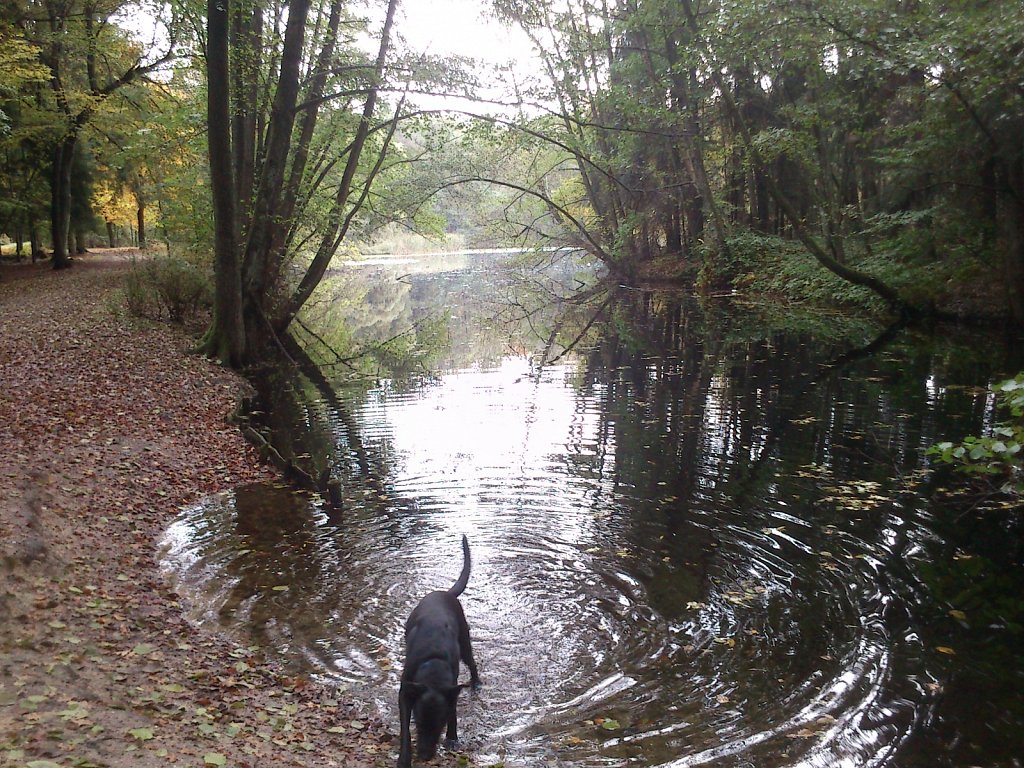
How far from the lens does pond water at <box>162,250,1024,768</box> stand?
17.2 feet

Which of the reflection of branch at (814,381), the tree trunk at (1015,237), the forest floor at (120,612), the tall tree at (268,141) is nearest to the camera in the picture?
the forest floor at (120,612)

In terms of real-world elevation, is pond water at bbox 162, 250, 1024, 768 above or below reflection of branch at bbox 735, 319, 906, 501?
below

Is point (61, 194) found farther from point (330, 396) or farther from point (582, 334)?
point (582, 334)

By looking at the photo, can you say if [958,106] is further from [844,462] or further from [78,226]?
[78,226]

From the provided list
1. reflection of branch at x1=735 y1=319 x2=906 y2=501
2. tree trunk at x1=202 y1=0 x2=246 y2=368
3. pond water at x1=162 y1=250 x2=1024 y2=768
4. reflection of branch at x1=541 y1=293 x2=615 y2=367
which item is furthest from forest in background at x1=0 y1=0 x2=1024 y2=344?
pond water at x1=162 y1=250 x2=1024 y2=768

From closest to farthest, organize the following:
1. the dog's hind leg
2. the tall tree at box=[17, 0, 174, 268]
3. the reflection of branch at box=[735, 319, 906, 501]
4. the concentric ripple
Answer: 1. the concentric ripple
2. the dog's hind leg
3. the reflection of branch at box=[735, 319, 906, 501]
4. the tall tree at box=[17, 0, 174, 268]

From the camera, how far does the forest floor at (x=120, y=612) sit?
13.8 feet

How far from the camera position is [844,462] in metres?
11.0

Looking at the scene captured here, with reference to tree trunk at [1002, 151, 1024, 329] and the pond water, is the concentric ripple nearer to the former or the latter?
the pond water

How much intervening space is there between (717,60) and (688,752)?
65.1 feet

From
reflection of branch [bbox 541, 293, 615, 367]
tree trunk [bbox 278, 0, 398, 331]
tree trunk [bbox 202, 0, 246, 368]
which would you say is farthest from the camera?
reflection of branch [bbox 541, 293, 615, 367]

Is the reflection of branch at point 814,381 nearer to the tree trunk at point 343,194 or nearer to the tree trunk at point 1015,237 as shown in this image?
the tree trunk at point 1015,237

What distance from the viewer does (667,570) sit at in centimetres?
775

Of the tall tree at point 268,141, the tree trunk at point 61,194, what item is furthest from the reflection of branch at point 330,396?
the tree trunk at point 61,194
